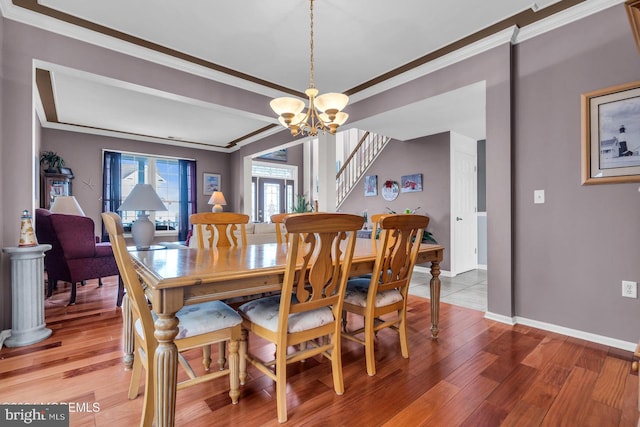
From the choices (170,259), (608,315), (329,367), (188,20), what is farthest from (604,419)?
(188,20)

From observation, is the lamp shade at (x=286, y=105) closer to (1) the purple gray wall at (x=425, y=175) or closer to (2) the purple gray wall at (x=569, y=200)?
(2) the purple gray wall at (x=569, y=200)

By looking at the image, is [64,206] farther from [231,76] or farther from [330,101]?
[330,101]

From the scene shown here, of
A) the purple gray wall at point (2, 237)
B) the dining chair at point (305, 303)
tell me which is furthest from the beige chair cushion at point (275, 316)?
the purple gray wall at point (2, 237)

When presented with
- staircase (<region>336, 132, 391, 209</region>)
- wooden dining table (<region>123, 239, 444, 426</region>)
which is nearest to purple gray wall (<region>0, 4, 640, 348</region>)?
wooden dining table (<region>123, 239, 444, 426</region>)

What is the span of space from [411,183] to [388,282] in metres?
3.72

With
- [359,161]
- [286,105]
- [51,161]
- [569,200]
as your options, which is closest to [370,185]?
[359,161]

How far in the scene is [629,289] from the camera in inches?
86.1

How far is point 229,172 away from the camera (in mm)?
7531

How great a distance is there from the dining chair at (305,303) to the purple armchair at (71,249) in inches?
91.9

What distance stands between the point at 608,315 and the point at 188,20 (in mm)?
4013

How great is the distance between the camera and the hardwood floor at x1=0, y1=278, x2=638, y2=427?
146 cm

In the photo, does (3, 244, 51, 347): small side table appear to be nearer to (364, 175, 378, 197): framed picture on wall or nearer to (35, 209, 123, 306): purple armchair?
(35, 209, 123, 306): purple armchair

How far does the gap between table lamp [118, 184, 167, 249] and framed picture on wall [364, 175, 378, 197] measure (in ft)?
12.7

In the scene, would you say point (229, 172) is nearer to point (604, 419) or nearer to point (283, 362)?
point (283, 362)
